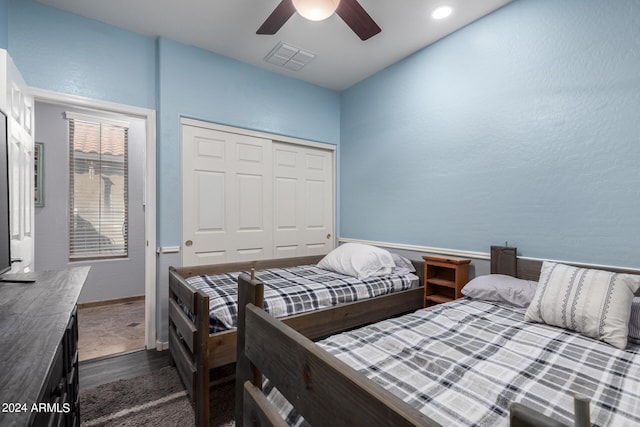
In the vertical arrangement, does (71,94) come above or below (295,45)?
below

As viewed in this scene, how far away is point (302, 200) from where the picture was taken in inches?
143

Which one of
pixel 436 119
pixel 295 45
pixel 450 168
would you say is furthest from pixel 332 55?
pixel 450 168

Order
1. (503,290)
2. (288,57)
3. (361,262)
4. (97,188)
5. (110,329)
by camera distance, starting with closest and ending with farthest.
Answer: (503,290), (361,262), (288,57), (110,329), (97,188)

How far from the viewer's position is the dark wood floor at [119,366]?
7.14ft

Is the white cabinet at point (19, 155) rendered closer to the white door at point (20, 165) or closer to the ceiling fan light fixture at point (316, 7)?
the white door at point (20, 165)

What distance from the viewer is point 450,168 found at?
2.66 metres

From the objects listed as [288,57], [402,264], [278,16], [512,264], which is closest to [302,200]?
[402,264]

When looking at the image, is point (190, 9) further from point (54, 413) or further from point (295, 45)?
point (54, 413)

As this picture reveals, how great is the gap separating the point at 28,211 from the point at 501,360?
9.83ft

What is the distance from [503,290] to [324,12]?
6.83 ft

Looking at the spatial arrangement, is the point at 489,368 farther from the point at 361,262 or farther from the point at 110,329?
the point at 110,329

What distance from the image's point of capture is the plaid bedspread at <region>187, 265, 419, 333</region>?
6.04ft

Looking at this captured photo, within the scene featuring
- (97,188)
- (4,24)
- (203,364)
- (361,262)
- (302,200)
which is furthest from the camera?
(97,188)

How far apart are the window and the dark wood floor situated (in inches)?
74.8
